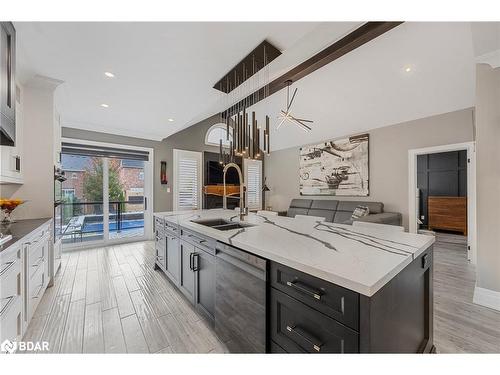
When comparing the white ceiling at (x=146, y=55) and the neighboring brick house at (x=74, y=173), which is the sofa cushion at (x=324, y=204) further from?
the neighboring brick house at (x=74, y=173)

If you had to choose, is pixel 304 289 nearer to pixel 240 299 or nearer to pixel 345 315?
pixel 345 315

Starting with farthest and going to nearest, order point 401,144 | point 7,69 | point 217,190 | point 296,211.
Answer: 1. point 217,190
2. point 296,211
3. point 401,144
4. point 7,69

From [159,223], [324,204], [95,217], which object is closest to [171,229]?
[159,223]

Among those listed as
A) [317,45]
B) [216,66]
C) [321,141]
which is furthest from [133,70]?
[321,141]

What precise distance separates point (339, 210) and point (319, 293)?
4414mm

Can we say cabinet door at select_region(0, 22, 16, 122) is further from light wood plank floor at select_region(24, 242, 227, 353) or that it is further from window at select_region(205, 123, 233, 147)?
window at select_region(205, 123, 233, 147)

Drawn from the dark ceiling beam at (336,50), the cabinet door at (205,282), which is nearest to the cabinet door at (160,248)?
the cabinet door at (205,282)

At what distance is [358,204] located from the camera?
472 centimetres

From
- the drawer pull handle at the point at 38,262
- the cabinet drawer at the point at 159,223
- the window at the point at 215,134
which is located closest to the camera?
the drawer pull handle at the point at 38,262

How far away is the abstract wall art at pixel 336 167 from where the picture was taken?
4805 mm

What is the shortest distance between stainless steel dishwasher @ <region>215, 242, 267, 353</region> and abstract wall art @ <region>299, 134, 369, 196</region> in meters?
4.31

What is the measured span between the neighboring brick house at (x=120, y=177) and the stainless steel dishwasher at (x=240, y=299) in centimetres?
429

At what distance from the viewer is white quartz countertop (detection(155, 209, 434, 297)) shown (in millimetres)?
863

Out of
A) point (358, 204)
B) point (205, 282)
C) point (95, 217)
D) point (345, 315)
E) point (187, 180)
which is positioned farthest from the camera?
point (187, 180)
